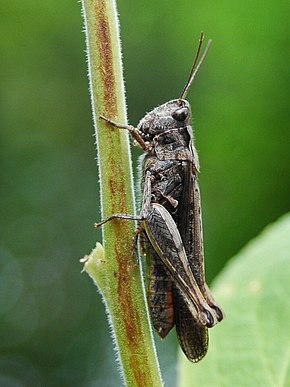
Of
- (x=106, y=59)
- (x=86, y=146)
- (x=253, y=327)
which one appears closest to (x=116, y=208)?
(x=106, y=59)

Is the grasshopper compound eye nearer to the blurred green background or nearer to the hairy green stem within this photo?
the hairy green stem

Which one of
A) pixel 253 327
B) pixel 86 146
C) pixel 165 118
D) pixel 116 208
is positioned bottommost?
pixel 253 327

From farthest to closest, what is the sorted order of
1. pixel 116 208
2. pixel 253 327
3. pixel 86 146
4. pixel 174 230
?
pixel 86 146 → pixel 174 230 → pixel 253 327 → pixel 116 208

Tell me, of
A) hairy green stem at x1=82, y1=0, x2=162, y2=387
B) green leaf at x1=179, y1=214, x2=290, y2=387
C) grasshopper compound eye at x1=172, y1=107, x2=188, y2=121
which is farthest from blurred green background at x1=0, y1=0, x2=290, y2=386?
hairy green stem at x1=82, y1=0, x2=162, y2=387

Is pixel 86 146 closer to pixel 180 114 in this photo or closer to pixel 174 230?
pixel 180 114

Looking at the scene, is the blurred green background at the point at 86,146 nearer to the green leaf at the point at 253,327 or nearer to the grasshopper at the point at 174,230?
the grasshopper at the point at 174,230

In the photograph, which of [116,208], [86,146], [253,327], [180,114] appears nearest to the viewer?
[116,208]

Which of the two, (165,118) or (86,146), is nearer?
(165,118)
